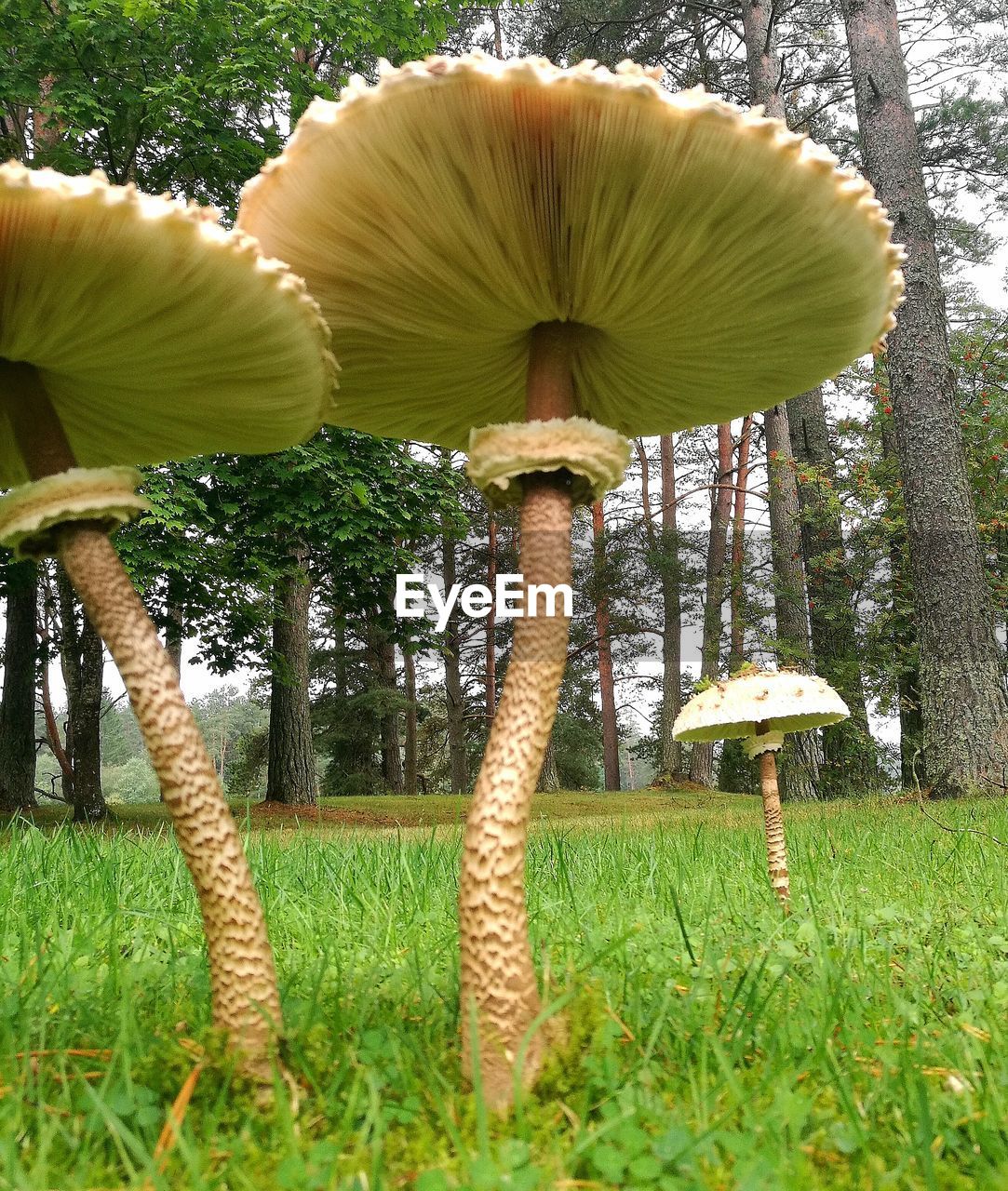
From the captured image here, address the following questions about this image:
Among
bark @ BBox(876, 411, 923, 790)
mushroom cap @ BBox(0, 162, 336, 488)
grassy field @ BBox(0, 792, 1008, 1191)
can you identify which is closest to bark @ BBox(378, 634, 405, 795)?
bark @ BBox(876, 411, 923, 790)

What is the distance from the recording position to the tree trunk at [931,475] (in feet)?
26.2

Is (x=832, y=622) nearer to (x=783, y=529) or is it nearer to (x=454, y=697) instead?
(x=783, y=529)

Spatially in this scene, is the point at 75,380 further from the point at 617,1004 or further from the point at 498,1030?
the point at 617,1004

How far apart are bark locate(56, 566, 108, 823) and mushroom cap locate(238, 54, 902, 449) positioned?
10273 millimetres

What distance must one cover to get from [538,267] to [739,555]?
1711 cm

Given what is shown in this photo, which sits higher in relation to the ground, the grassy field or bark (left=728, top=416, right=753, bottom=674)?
bark (left=728, top=416, right=753, bottom=674)

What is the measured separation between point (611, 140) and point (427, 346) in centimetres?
82

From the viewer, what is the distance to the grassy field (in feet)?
4.87

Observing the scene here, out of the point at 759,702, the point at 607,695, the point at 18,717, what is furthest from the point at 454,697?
the point at 759,702

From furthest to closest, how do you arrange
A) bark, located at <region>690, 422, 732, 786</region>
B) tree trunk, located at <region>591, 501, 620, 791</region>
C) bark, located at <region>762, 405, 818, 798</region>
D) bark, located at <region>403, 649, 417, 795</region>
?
bark, located at <region>403, 649, 417, 795</region> → tree trunk, located at <region>591, 501, 620, 791</region> → bark, located at <region>690, 422, 732, 786</region> → bark, located at <region>762, 405, 818, 798</region>

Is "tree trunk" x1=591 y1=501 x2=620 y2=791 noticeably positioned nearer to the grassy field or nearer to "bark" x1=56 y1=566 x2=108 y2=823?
"bark" x1=56 y1=566 x2=108 y2=823

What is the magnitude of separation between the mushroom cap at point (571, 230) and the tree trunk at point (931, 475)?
266 inches

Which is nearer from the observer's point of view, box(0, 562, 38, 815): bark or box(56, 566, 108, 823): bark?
box(56, 566, 108, 823): bark

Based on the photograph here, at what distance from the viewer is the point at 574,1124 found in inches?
65.4
